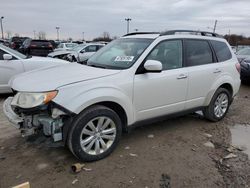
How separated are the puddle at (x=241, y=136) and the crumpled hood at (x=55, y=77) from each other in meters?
2.44

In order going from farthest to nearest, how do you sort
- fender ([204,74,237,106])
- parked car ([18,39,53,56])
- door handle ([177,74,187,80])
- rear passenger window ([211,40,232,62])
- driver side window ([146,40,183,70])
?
parked car ([18,39,53,56]) → rear passenger window ([211,40,232,62]) → fender ([204,74,237,106]) → door handle ([177,74,187,80]) → driver side window ([146,40,183,70])

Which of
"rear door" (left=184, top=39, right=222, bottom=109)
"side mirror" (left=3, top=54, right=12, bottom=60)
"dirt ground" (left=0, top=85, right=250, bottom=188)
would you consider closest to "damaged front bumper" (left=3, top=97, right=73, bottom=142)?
"dirt ground" (left=0, top=85, right=250, bottom=188)

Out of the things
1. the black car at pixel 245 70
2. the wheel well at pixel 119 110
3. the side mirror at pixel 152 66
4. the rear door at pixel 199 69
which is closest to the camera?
the wheel well at pixel 119 110

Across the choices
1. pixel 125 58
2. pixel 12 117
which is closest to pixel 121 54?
pixel 125 58

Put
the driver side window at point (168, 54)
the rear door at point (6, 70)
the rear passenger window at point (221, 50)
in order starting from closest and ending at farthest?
1. the driver side window at point (168, 54)
2. the rear passenger window at point (221, 50)
3. the rear door at point (6, 70)

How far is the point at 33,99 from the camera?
10.3 feet

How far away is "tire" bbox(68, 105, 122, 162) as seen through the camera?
3.19m

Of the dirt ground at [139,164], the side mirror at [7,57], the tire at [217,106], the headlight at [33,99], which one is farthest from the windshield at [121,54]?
the side mirror at [7,57]

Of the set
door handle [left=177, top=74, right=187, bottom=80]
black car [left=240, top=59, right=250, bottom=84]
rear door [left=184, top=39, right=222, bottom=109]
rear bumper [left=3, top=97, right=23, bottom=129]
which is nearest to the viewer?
rear bumper [left=3, top=97, right=23, bottom=129]

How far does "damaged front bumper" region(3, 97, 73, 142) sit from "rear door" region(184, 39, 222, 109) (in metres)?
2.37

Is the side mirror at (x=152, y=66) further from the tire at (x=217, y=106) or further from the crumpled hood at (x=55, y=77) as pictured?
the tire at (x=217, y=106)

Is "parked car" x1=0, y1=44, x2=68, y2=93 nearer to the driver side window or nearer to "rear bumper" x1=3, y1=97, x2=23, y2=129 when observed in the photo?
"rear bumper" x1=3, y1=97, x2=23, y2=129

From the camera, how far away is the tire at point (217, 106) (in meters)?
5.08

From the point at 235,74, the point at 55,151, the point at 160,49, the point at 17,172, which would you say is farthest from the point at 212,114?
the point at 17,172
